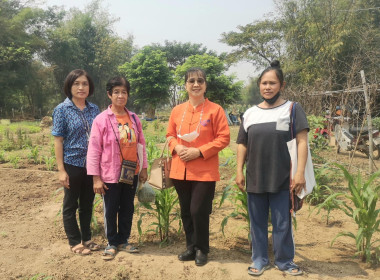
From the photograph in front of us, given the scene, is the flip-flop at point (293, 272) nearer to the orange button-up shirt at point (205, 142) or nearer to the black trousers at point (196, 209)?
the black trousers at point (196, 209)

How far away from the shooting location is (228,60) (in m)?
24.2

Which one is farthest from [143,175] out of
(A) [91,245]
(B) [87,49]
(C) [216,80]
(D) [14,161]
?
(B) [87,49]

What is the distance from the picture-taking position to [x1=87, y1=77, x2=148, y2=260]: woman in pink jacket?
8.17ft

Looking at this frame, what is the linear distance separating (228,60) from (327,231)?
2220cm

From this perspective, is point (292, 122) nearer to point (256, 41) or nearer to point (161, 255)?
point (161, 255)

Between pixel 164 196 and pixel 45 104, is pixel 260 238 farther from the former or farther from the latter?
pixel 45 104

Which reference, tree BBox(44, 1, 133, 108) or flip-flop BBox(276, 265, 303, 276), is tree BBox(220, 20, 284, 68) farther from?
flip-flop BBox(276, 265, 303, 276)

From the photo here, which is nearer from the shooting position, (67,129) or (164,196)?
(67,129)

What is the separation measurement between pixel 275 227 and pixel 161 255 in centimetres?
102

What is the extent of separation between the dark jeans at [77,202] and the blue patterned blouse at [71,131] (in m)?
0.08

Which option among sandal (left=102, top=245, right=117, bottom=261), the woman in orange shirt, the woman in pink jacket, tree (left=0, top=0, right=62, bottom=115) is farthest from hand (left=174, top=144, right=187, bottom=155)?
tree (left=0, top=0, right=62, bottom=115)

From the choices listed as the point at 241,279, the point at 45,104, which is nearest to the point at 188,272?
the point at 241,279

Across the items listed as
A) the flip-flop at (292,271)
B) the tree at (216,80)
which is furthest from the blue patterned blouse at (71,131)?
the tree at (216,80)

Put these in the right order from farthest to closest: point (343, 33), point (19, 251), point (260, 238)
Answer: point (343, 33), point (19, 251), point (260, 238)
